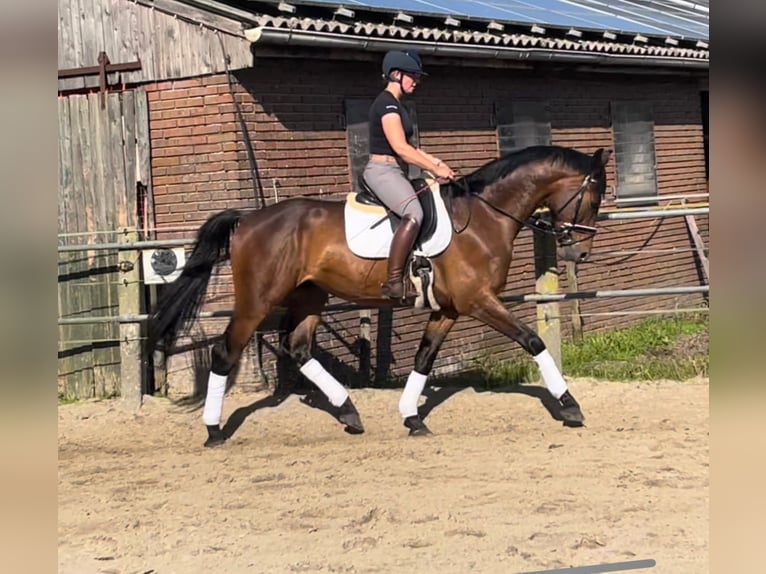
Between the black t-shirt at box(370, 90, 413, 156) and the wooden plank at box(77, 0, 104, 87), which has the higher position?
the wooden plank at box(77, 0, 104, 87)

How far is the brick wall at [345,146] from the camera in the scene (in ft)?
26.9

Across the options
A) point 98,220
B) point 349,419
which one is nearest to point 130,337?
point 98,220

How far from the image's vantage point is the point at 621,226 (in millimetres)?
11672

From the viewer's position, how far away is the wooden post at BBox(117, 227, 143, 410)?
7.78 m

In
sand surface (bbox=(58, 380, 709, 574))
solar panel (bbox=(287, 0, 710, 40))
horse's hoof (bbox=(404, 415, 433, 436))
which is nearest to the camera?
sand surface (bbox=(58, 380, 709, 574))

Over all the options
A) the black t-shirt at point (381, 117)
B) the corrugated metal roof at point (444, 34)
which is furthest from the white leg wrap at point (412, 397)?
the corrugated metal roof at point (444, 34)

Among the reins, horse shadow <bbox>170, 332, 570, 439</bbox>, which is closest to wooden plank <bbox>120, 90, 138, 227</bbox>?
horse shadow <bbox>170, 332, 570, 439</bbox>

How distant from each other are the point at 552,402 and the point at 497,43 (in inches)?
160

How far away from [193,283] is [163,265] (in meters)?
1.04

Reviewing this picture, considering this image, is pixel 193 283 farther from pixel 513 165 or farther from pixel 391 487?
pixel 513 165

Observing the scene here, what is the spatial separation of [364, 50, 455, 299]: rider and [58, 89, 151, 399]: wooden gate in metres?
2.92

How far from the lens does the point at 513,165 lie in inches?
271

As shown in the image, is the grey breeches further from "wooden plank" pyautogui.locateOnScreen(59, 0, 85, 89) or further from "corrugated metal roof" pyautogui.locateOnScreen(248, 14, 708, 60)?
"wooden plank" pyautogui.locateOnScreen(59, 0, 85, 89)
